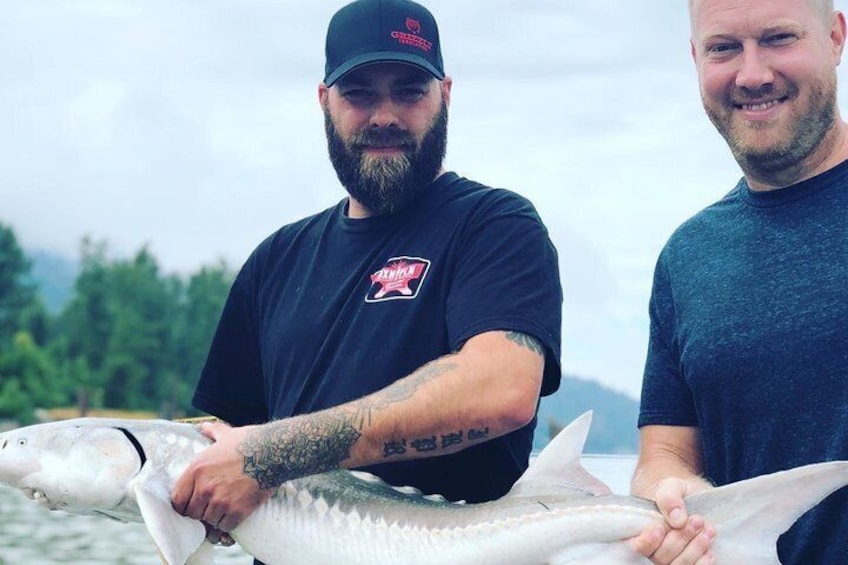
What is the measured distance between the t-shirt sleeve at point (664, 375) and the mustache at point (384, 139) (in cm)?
118

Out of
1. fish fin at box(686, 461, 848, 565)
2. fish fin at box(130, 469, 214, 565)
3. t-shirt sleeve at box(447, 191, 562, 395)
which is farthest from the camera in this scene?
t-shirt sleeve at box(447, 191, 562, 395)

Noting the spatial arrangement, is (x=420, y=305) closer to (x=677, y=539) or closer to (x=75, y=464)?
(x=677, y=539)

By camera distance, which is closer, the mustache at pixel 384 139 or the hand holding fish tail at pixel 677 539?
the hand holding fish tail at pixel 677 539

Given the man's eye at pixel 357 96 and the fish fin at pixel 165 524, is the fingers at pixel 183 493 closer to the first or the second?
the fish fin at pixel 165 524

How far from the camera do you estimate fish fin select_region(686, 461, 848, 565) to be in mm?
4074

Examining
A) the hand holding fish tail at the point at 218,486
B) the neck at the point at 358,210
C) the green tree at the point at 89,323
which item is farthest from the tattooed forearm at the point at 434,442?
the green tree at the point at 89,323

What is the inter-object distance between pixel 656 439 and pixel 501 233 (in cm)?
111

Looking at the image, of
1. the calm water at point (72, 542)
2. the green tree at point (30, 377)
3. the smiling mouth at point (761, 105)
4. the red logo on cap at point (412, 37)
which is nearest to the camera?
the smiling mouth at point (761, 105)

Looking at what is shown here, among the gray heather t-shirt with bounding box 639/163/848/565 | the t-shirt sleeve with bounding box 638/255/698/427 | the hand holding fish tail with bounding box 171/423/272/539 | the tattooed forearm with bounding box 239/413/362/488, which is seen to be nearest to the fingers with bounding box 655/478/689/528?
the gray heather t-shirt with bounding box 639/163/848/565

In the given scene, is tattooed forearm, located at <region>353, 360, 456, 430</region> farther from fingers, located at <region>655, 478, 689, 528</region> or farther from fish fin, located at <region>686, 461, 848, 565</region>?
fish fin, located at <region>686, 461, 848, 565</region>

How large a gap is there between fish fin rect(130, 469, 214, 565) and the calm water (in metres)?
18.1

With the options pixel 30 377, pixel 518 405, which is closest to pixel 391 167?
pixel 518 405

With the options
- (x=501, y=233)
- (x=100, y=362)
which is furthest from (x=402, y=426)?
(x=100, y=362)

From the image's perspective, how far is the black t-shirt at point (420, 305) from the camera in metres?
4.60
